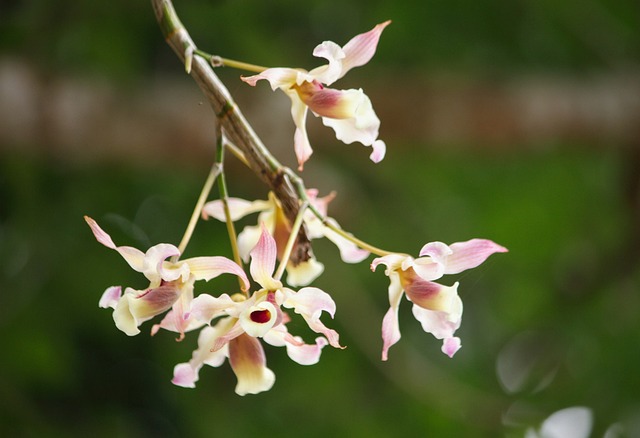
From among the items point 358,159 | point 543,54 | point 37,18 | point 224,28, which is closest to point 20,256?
point 37,18

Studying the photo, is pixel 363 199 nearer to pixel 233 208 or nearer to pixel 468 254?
pixel 233 208

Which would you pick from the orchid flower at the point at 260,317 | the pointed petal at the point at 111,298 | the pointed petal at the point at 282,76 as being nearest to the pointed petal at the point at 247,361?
the orchid flower at the point at 260,317

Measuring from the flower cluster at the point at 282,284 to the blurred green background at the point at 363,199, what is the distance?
1.08 metres

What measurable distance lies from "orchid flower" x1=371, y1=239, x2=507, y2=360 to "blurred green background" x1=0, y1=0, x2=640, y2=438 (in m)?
Result: 1.09

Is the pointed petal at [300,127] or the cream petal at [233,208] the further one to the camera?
the cream petal at [233,208]

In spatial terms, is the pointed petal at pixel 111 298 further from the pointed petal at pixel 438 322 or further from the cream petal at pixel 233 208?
the pointed petal at pixel 438 322

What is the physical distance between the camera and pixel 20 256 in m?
1.99

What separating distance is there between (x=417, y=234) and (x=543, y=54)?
1.88 feet

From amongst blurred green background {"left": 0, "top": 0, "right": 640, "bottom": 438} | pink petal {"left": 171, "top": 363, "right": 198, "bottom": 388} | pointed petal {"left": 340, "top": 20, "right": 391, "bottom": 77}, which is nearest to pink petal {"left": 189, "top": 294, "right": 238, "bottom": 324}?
pink petal {"left": 171, "top": 363, "right": 198, "bottom": 388}

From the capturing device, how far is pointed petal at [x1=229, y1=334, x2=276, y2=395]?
0.73 meters

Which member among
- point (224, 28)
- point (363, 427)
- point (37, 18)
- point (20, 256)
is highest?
point (37, 18)

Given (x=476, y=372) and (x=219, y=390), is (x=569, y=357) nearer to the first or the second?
(x=476, y=372)

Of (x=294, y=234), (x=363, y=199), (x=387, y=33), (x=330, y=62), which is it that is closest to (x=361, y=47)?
(x=330, y=62)

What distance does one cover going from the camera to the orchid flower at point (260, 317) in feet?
2.18
